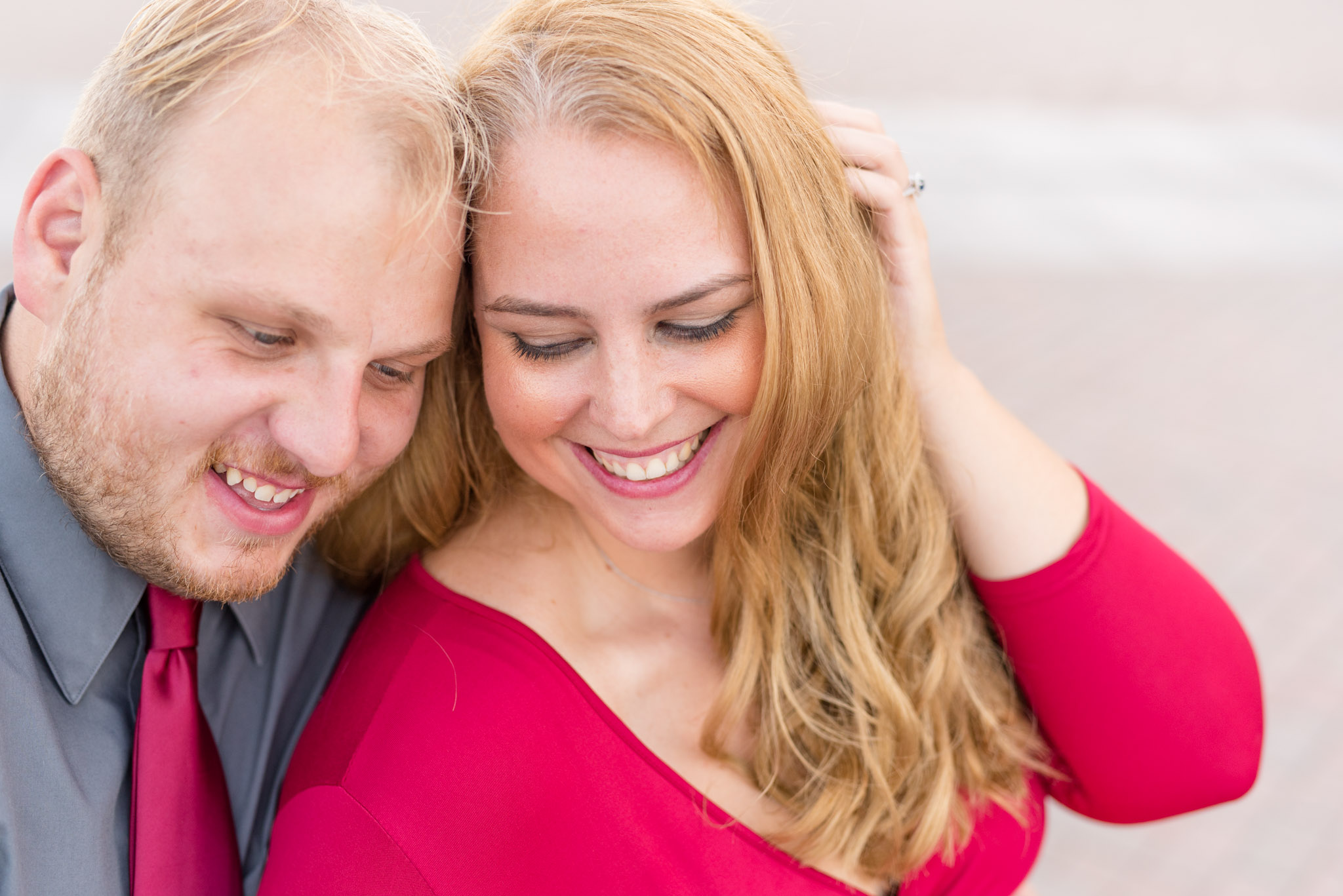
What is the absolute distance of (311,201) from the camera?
1653mm

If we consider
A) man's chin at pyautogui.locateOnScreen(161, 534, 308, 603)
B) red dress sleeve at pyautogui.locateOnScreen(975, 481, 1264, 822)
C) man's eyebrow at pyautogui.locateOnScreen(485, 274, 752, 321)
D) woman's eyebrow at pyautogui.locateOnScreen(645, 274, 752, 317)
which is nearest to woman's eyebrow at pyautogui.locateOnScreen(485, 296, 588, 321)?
man's eyebrow at pyautogui.locateOnScreen(485, 274, 752, 321)

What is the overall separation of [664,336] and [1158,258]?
7227 millimetres

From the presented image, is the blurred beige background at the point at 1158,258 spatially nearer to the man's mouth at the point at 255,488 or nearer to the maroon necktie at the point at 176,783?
the man's mouth at the point at 255,488

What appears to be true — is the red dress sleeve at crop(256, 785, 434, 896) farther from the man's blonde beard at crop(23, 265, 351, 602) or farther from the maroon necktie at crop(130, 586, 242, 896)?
the man's blonde beard at crop(23, 265, 351, 602)

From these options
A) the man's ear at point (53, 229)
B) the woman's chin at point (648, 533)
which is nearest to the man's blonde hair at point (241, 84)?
the man's ear at point (53, 229)

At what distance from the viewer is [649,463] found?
196cm

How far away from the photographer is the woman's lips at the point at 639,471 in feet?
6.45

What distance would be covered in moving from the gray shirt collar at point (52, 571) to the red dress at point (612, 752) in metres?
0.36

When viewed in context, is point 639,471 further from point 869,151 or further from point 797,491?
point 869,151

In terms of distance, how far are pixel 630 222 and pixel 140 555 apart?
2.86ft

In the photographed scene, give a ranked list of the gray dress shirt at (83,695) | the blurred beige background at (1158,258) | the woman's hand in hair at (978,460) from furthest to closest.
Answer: the blurred beige background at (1158,258) < the woman's hand in hair at (978,460) < the gray dress shirt at (83,695)

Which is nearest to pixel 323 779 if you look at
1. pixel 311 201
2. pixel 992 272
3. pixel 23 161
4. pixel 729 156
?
pixel 311 201

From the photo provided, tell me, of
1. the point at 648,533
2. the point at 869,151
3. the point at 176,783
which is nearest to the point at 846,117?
the point at 869,151

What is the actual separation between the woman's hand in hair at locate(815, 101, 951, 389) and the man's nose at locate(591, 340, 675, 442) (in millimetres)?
516
